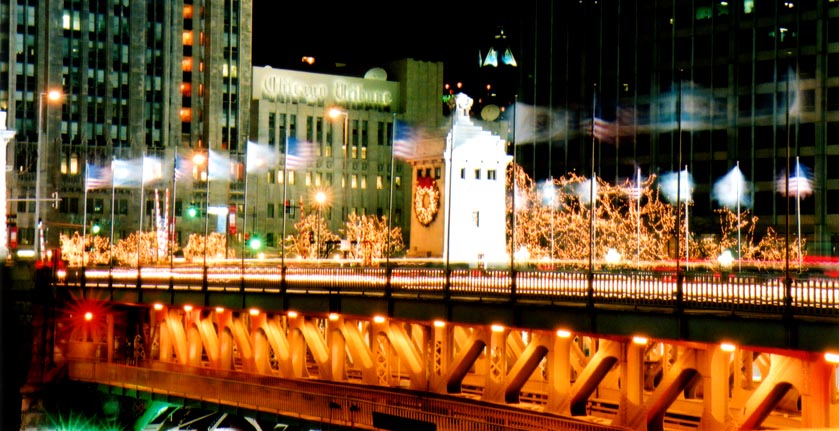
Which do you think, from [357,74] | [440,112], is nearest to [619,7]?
[440,112]

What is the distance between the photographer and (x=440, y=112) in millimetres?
170375

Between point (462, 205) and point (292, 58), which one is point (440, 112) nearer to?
point (292, 58)

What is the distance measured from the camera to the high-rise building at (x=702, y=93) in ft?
367

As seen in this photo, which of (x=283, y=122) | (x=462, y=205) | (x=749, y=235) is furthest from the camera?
(x=283, y=122)

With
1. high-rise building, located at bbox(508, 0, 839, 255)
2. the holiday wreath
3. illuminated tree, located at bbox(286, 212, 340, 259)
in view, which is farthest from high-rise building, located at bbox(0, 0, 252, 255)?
the holiday wreath

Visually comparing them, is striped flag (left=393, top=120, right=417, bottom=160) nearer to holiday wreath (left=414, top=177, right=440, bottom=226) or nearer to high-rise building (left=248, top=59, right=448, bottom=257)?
holiday wreath (left=414, top=177, right=440, bottom=226)

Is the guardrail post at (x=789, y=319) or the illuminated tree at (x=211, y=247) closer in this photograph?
the guardrail post at (x=789, y=319)

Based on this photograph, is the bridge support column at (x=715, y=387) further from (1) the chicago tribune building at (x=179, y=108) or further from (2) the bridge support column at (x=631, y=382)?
(1) the chicago tribune building at (x=179, y=108)

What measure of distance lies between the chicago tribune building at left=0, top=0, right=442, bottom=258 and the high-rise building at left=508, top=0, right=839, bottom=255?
31.5 meters

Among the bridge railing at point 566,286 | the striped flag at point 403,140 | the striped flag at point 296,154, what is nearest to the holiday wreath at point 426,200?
the striped flag at point 403,140

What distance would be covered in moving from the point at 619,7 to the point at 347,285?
82202mm

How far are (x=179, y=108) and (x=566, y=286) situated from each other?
5249 inches

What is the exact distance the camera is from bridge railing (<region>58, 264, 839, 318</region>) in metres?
35.5

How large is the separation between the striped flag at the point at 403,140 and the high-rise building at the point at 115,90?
96.4m
